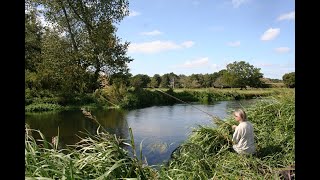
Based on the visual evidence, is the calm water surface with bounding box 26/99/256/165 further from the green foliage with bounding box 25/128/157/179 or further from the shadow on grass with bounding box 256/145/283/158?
the green foliage with bounding box 25/128/157/179

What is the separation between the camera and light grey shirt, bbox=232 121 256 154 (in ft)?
14.9

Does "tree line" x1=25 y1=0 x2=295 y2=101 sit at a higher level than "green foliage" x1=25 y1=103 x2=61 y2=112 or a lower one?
higher

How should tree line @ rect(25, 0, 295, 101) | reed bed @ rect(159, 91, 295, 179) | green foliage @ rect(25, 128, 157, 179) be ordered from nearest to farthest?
green foliage @ rect(25, 128, 157, 179), reed bed @ rect(159, 91, 295, 179), tree line @ rect(25, 0, 295, 101)

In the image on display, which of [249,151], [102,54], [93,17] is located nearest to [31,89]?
[102,54]

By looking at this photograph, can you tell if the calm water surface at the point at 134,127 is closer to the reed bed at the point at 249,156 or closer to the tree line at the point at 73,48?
the reed bed at the point at 249,156

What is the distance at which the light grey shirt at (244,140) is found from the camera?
4.54m

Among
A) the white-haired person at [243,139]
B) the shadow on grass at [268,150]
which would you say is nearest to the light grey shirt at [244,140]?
the white-haired person at [243,139]

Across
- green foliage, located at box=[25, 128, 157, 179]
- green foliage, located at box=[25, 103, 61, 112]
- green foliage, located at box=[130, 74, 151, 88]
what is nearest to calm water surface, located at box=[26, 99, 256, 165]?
green foliage, located at box=[25, 103, 61, 112]

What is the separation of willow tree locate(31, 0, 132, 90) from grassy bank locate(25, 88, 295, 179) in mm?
15442

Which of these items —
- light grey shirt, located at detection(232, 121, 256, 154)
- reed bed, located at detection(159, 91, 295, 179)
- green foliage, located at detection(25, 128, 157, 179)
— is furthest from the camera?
light grey shirt, located at detection(232, 121, 256, 154)

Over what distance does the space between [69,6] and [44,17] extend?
186cm

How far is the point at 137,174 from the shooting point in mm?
2723

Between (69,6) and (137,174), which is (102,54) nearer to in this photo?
(69,6)

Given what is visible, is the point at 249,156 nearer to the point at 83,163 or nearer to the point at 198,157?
the point at 198,157
